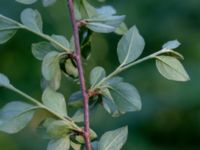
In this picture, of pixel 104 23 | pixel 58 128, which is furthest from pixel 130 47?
pixel 58 128

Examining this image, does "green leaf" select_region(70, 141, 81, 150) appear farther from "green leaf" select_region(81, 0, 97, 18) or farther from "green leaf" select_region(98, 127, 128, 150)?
"green leaf" select_region(81, 0, 97, 18)

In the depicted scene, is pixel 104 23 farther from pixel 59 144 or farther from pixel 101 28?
pixel 59 144

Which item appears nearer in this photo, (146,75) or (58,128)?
(58,128)

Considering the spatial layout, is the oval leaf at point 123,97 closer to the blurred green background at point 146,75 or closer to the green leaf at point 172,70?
the green leaf at point 172,70

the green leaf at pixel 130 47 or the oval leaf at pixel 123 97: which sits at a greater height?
the green leaf at pixel 130 47

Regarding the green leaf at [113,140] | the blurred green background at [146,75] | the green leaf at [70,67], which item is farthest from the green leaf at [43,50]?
the blurred green background at [146,75]

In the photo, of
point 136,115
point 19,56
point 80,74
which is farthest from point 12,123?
point 19,56
